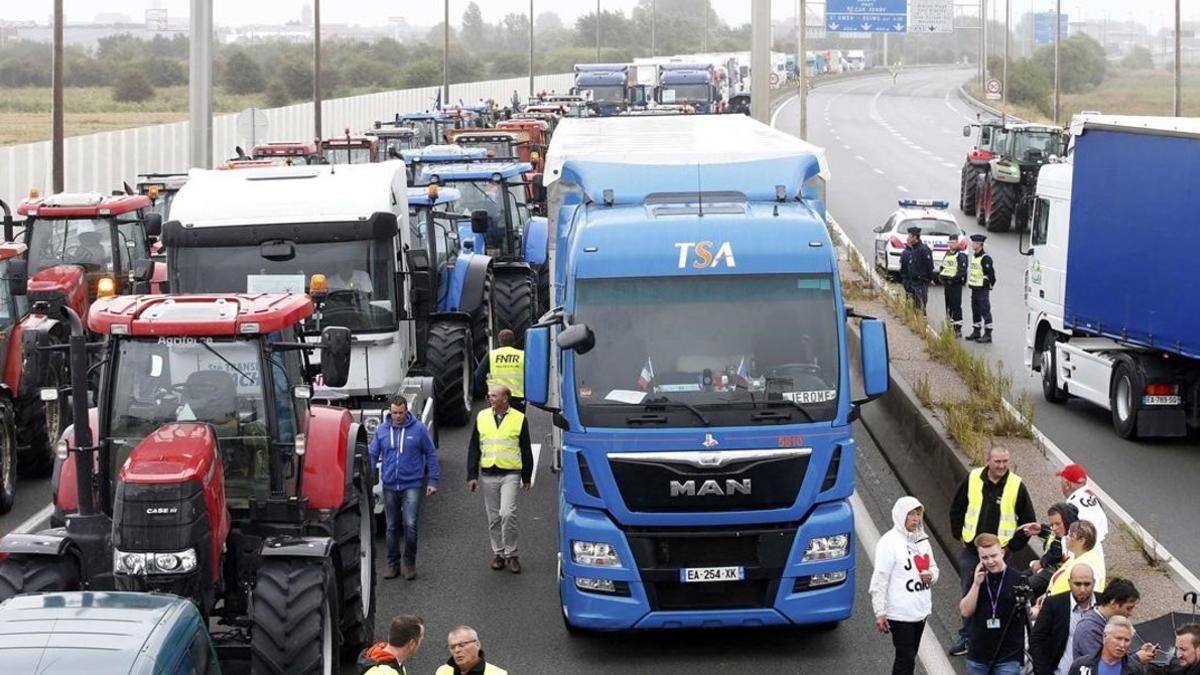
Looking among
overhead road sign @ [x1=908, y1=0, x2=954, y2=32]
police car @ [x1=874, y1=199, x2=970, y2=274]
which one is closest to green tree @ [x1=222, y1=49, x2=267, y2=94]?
overhead road sign @ [x1=908, y1=0, x2=954, y2=32]

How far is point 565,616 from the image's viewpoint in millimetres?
13859

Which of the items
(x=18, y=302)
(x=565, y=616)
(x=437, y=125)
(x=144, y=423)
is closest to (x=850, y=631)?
(x=565, y=616)

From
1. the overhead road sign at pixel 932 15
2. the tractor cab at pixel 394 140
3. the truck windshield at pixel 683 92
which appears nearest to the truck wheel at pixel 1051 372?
the tractor cab at pixel 394 140

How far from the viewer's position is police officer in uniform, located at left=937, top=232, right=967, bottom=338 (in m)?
29.9

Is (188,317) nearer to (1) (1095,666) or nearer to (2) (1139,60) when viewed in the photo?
(1) (1095,666)

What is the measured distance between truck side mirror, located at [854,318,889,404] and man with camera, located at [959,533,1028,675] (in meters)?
1.75

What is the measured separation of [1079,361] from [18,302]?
12451 mm

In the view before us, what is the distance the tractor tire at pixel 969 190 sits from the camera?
50.9 metres

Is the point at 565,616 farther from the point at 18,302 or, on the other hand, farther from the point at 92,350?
the point at 18,302

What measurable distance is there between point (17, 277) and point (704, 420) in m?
8.80

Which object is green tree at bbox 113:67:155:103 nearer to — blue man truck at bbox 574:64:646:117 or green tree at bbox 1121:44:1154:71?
blue man truck at bbox 574:64:646:117

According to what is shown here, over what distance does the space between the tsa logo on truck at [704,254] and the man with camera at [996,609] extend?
2.93 meters

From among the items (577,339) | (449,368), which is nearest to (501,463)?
(577,339)

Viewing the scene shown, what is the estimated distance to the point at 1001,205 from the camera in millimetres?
46594
